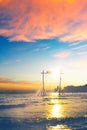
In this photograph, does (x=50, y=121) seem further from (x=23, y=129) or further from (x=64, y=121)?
(x=23, y=129)

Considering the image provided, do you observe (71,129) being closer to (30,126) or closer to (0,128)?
(30,126)

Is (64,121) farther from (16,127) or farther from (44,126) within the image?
(16,127)

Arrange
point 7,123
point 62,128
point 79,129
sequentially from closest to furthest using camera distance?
1. point 79,129
2. point 62,128
3. point 7,123

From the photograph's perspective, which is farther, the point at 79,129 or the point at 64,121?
the point at 64,121

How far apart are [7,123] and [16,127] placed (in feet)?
12.9

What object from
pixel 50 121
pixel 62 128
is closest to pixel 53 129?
pixel 62 128

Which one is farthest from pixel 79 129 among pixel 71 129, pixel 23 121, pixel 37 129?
pixel 23 121

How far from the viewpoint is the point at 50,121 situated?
1570 inches

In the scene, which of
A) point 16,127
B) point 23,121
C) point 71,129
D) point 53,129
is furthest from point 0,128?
point 71,129

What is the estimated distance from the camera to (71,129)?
3192 centimetres

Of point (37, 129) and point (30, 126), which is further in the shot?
point (30, 126)

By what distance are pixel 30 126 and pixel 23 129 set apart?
100 inches

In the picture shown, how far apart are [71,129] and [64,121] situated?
7.96m

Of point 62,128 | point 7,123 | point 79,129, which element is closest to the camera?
point 79,129
